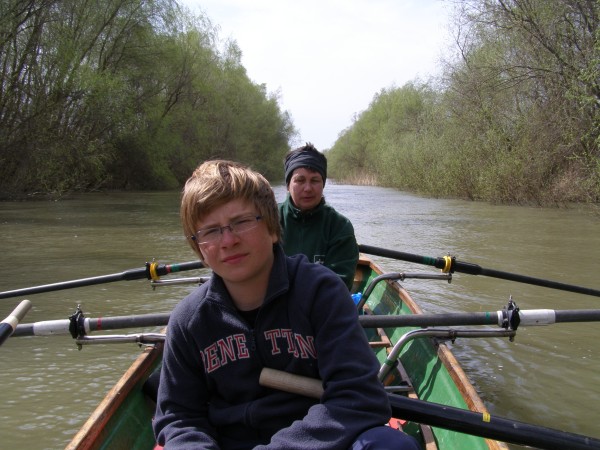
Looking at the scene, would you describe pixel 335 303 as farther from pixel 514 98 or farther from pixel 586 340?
pixel 514 98

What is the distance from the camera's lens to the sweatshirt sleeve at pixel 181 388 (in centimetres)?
180

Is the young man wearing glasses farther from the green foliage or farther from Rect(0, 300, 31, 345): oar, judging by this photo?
the green foliage

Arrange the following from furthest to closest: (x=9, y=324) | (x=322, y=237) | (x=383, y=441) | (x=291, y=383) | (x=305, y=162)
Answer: (x=322, y=237), (x=305, y=162), (x=9, y=324), (x=291, y=383), (x=383, y=441)

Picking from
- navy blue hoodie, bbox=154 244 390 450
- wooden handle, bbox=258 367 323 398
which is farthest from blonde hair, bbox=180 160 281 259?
wooden handle, bbox=258 367 323 398

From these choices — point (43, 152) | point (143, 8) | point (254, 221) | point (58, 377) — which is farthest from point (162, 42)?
point (254, 221)

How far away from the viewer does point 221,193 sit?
1748mm

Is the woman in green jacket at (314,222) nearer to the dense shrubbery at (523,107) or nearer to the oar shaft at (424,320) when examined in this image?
the oar shaft at (424,320)

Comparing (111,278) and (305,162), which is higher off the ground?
(305,162)

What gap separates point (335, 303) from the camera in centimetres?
173

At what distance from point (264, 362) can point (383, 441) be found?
0.44m

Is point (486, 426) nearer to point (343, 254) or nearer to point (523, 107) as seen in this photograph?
point (343, 254)

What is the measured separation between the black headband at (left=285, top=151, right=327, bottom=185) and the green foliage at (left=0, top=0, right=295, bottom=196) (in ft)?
44.0

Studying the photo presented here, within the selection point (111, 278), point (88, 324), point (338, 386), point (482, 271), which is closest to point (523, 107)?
point (482, 271)

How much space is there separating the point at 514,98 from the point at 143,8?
1460cm
